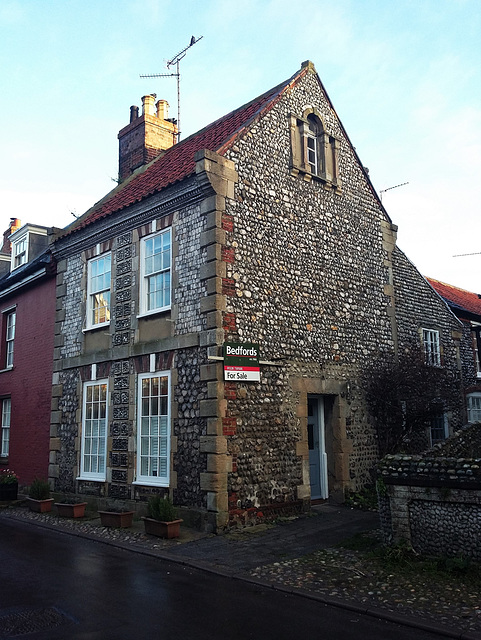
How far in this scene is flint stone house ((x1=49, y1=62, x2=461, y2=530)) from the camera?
39.3 ft

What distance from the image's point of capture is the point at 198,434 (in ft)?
38.5

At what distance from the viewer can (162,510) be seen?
10.8 meters

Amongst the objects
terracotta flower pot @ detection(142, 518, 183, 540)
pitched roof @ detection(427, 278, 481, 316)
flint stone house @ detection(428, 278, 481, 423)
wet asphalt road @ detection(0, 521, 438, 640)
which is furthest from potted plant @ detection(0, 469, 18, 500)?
pitched roof @ detection(427, 278, 481, 316)

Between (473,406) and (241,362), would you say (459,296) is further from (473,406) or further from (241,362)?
(241,362)

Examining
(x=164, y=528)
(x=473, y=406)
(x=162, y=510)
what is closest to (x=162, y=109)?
(x=162, y=510)

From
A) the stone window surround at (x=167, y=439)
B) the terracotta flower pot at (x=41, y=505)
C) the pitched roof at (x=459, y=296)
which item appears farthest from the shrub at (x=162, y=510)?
the pitched roof at (x=459, y=296)

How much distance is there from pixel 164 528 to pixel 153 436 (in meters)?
2.71

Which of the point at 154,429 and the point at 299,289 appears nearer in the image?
the point at 154,429

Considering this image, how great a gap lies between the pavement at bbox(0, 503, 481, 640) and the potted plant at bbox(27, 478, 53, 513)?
0.74 m

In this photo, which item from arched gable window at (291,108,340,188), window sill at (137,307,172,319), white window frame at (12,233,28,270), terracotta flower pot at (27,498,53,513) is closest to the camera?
window sill at (137,307,172,319)

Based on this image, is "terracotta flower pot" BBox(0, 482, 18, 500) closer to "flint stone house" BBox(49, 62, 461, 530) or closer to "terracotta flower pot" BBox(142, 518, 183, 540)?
"flint stone house" BBox(49, 62, 461, 530)

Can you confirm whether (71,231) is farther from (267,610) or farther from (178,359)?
(267,610)

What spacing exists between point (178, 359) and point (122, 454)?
2925mm

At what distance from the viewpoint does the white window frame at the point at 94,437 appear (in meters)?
14.4
